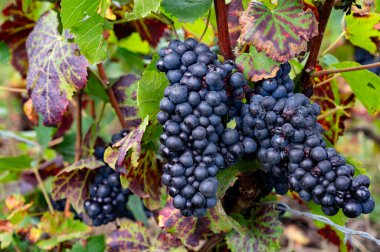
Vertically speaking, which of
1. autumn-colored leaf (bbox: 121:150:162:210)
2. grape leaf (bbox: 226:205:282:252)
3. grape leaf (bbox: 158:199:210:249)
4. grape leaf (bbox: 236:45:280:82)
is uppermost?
grape leaf (bbox: 236:45:280:82)

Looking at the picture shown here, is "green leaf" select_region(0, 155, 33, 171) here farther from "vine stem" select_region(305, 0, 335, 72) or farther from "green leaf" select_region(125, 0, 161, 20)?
"vine stem" select_region(305, 0, 335, 72)

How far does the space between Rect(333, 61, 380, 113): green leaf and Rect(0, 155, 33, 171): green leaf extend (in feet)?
3.56

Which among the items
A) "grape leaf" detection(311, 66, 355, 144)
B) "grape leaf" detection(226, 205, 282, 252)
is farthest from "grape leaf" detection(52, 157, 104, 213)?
"grape leaf" detection(311, 66, 355, 144)

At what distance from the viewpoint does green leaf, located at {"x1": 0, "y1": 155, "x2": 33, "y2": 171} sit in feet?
5.07

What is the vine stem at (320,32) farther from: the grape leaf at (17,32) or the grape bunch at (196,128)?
the grape leaf at (17,32)

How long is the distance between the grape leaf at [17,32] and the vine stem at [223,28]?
0.84m

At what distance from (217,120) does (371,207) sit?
31 cm

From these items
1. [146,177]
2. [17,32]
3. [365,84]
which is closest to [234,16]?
[365,84]

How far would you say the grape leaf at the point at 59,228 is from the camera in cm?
144

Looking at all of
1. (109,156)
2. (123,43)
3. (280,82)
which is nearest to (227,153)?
(280,82)

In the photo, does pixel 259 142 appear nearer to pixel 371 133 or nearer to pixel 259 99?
pixel 259 99

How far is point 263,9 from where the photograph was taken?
94 centimetres

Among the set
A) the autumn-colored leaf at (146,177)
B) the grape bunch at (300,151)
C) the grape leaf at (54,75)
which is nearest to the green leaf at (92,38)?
the grape leaf at (54,75)

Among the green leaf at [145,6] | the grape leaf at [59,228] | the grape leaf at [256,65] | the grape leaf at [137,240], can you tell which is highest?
the green leaf at [145,6]
